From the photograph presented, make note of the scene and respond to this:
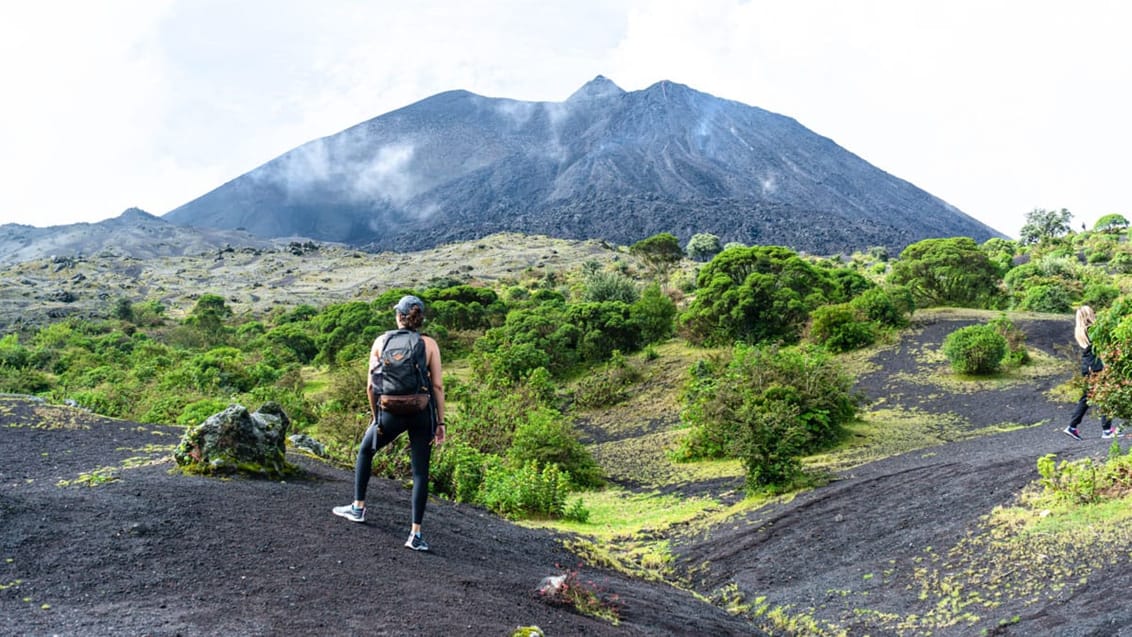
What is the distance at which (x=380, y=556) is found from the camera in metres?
4.90

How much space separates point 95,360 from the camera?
27688 millimetres

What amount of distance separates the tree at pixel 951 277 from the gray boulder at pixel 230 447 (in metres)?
24.6

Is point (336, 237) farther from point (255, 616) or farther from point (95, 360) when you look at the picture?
point (255, 616)

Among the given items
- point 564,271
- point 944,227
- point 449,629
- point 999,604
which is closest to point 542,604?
point 449,629

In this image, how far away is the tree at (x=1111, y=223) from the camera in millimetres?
57062

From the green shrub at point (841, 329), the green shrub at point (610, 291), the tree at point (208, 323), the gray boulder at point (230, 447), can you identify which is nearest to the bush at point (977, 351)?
the green shrub at point (841, 329)

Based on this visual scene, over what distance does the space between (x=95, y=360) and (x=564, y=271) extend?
134 ft

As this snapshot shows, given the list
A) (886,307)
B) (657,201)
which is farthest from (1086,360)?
(657,201)

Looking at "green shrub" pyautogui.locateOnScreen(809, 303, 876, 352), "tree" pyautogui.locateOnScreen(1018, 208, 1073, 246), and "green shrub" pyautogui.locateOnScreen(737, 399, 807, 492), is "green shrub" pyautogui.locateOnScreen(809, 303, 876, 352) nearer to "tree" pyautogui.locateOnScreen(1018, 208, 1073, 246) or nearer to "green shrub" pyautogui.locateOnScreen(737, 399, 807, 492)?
"green shrub" pyautogui.locateOnScreen(737, 399, 807, 492)

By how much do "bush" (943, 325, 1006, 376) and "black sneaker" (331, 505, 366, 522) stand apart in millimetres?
15187

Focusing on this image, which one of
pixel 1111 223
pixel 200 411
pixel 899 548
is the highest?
pixel 1111 223

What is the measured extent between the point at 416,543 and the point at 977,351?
15.2m

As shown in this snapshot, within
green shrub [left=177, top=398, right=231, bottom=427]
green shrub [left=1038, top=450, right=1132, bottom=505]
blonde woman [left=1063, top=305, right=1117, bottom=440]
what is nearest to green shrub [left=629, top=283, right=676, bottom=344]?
green shrub [left=177, top=398, right=231, bottom=427]

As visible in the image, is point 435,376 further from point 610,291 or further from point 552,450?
point 610,291
